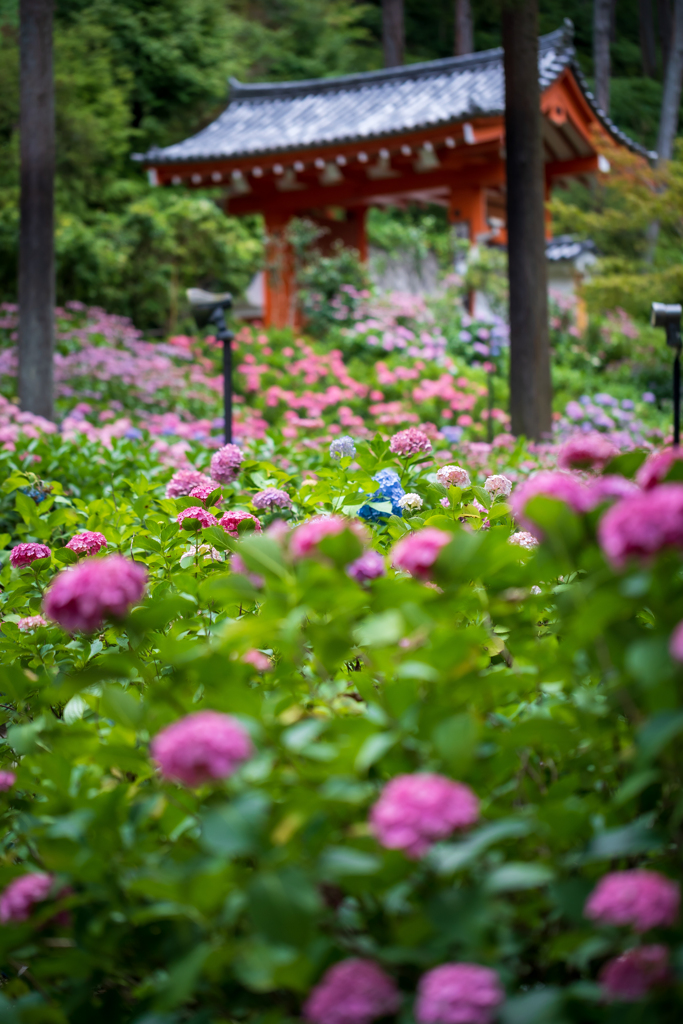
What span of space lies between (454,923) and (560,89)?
12.9 meters

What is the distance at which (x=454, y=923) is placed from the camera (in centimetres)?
76

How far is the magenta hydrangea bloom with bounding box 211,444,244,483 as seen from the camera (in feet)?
8.34

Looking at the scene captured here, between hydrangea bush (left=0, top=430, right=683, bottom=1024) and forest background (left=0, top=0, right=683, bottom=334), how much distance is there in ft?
21.0

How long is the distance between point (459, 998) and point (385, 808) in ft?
0.51

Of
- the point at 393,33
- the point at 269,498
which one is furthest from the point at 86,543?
the point at 393,33

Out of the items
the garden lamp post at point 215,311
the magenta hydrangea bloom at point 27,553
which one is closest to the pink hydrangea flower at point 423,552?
the magenta hydrangea bloom at point 27,553

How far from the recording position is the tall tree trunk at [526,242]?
6.45 m

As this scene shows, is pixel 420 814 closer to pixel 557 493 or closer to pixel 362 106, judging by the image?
pixel 557 493

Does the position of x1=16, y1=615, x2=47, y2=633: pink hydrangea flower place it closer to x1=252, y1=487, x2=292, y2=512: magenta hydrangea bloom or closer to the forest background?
x1=252, y1=487, x2=292, y2=512: magenta hydrangea bloom

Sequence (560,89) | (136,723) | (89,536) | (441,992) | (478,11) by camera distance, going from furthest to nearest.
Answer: (560,89) → (478,11) → (89,536) → (136,723) → (441,992)

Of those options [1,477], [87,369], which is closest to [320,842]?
[1,477]

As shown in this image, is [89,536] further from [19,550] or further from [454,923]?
[454,923]

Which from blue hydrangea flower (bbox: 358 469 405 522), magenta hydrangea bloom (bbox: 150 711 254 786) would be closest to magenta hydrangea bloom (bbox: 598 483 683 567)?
magenta hydrangea bloom (bbox: 150 711 254 786)

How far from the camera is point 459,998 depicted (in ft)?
2.38
